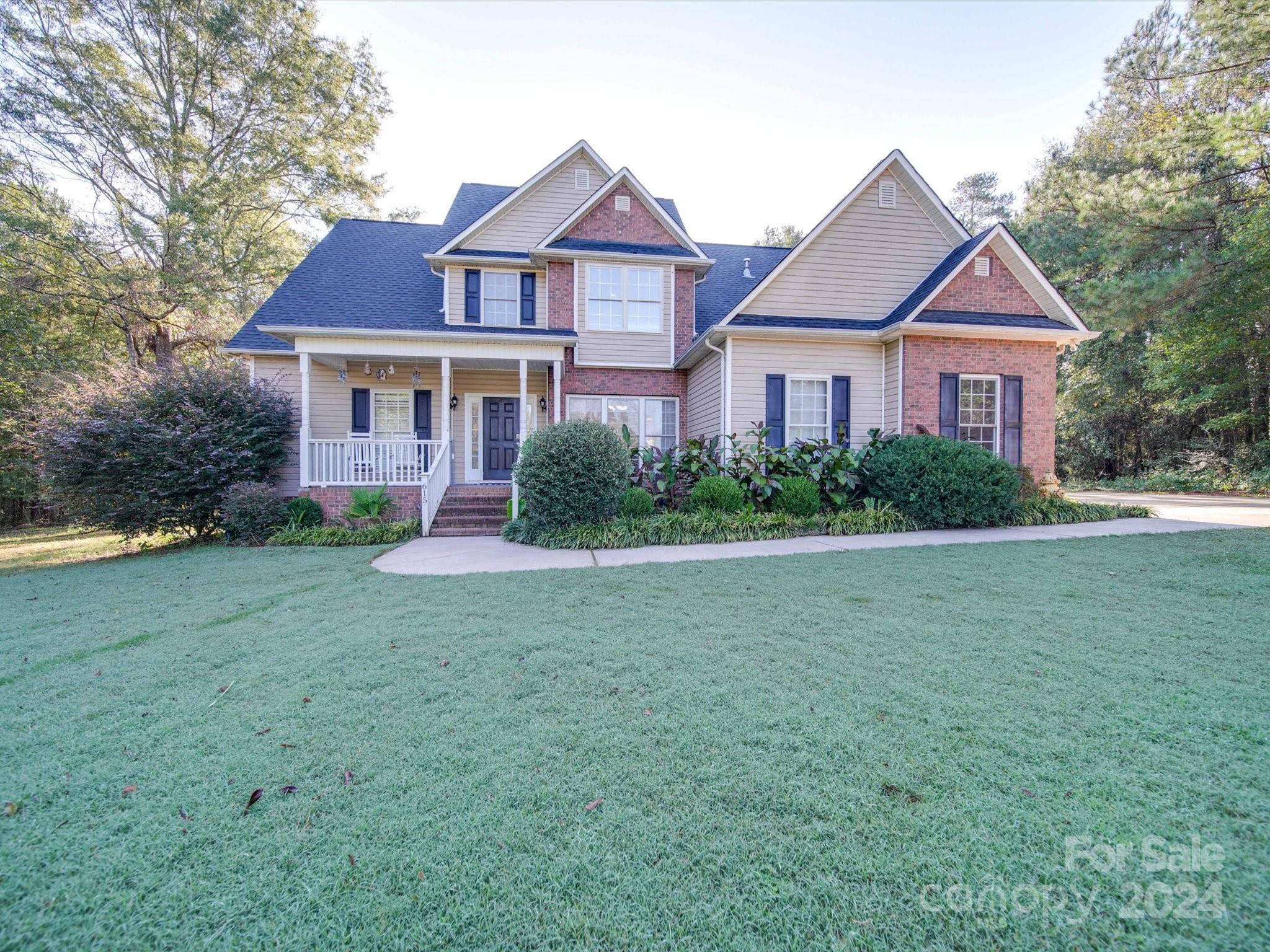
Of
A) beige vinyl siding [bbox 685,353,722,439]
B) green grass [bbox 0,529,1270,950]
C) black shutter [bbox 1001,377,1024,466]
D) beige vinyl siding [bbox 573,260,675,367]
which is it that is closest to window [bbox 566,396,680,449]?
beige vinyl siding [bbox 685,353,722,439]

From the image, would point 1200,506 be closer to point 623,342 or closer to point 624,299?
point 623,342

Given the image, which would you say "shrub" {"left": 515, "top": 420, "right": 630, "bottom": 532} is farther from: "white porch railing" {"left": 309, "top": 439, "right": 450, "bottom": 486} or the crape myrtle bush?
the crape myrtle bush

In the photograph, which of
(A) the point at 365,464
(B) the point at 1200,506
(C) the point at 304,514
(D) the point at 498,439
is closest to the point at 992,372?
(B) the point at 1200,506

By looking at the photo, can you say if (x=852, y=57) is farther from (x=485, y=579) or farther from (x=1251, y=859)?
(x=1251, y=859)

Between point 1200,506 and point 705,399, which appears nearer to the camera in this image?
point 705,399

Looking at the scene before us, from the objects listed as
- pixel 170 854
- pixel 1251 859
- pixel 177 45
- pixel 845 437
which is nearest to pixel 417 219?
pixel 177 45

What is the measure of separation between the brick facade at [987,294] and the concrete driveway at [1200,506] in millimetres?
4970

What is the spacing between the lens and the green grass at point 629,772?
1.58 m

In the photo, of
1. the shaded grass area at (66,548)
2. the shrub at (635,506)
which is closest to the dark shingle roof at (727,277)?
the shrub at (635,506)

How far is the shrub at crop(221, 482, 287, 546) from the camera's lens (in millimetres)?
9305

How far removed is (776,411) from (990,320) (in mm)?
4531

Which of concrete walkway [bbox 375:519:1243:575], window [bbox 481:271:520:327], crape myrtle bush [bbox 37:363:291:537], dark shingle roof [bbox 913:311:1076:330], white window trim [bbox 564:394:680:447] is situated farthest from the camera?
window [bbox 481:271:520:327]

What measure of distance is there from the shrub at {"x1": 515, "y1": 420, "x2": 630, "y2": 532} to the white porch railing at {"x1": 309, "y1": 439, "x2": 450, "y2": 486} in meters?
2.78

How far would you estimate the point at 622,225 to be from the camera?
11.9 metres
